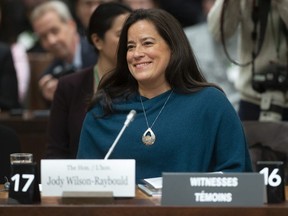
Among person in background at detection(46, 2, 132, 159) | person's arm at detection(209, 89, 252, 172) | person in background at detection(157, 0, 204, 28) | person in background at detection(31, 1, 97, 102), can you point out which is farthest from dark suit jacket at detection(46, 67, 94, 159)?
person in background at detection(157, 0, 204, 28)

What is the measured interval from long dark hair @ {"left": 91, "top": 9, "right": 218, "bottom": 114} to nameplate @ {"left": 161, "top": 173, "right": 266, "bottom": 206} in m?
1.02

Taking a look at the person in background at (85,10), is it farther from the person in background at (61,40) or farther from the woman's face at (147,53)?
the woman's face at (147,53)

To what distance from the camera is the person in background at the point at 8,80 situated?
780cm

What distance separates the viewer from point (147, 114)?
178 inches

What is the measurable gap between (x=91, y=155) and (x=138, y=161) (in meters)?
0.25

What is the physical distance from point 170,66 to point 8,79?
3599 mm

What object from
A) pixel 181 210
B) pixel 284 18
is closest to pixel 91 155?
Answer: pixel 181 210

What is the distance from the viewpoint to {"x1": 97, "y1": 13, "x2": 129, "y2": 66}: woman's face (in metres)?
5.69

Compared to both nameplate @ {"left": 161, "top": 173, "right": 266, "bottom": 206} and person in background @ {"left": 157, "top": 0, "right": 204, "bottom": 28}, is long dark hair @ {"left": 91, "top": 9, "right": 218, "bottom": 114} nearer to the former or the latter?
nameplate @ {"left": 161, "top": 173, "right": 266, "bottom": 206}

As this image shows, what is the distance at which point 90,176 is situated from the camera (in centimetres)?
362

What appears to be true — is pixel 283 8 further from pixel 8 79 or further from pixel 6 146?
pixel 8 79

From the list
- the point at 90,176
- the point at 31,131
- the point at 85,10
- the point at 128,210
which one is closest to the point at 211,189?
the point at 128,210

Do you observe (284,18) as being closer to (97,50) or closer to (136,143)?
(97,50)

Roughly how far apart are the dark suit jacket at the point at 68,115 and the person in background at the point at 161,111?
94 centimetres
